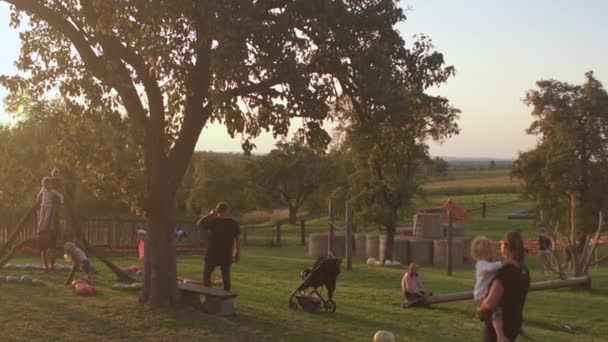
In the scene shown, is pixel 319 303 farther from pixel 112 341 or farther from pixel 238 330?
pixel 112 341


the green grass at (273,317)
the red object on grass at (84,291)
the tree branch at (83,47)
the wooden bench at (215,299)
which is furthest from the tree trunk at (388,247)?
the tree branch at (83,47)

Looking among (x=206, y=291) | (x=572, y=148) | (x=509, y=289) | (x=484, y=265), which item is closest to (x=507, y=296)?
(x=509, y=289)

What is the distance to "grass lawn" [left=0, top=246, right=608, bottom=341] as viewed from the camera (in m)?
10.5

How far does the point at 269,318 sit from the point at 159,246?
2.10m

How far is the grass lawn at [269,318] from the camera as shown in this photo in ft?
34.3

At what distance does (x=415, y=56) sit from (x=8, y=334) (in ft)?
23.0

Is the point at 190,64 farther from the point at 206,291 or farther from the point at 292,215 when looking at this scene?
the point at 292,215

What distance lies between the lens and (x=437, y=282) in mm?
20219

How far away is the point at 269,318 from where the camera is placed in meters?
12.1

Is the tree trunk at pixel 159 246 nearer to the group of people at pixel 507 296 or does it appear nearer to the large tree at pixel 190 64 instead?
the large tree at pixel 190 64

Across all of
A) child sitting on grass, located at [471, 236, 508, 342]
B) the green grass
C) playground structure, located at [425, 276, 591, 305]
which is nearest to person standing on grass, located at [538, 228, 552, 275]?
the green grass

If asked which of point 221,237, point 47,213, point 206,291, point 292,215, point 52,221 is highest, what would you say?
point 292,215

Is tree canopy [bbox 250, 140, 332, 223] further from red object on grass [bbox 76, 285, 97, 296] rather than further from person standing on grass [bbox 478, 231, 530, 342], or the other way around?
person standing on grass [bbox 478, 231, 530, 342]

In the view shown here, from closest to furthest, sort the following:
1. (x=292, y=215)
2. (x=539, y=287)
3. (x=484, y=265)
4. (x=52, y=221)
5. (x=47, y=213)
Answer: (x=484, y=265), (x=539, y=287), (x=47, y=213), (x=52, y=221), (x=292, y=215)
